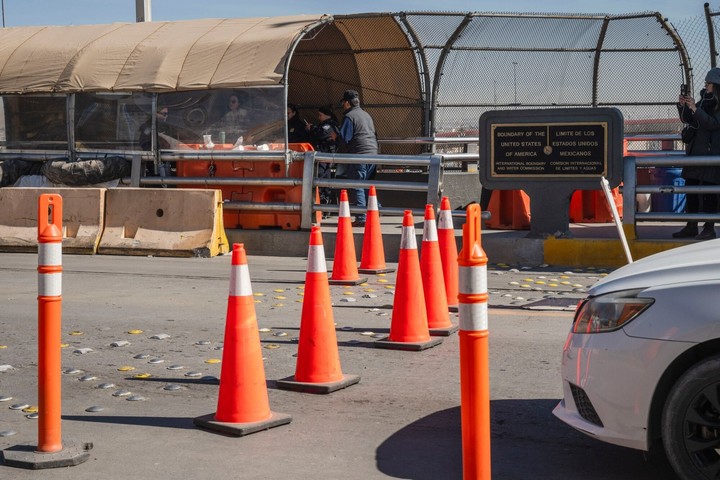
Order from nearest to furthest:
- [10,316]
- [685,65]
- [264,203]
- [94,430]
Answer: [94,430], [10,316], [264,203], [685,65]

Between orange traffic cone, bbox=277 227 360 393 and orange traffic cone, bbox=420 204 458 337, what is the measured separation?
1.81 meters

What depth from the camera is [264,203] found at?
50.7 feet

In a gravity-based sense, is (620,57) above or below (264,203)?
above

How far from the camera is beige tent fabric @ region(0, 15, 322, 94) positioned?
16.8 metres

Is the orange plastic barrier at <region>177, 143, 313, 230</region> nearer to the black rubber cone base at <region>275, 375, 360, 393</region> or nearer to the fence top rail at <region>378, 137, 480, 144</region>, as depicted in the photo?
the fence top rail at <region>378, 137, 480, 144</region>

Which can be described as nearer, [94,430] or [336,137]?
[94,430]

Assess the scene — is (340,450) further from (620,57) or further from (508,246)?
(620,57)

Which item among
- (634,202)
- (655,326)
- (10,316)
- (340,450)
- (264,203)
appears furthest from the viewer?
(264,203)

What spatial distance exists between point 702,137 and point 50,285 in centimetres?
Answer: 1000

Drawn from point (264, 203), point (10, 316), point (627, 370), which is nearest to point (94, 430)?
point (627, 370)

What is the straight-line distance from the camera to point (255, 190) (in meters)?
15.9

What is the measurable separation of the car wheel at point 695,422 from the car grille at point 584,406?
0.34m

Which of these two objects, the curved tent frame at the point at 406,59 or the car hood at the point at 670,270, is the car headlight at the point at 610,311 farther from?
the curved tent frame at the point at 406,59

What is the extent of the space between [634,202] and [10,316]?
Result: 7148 mm
